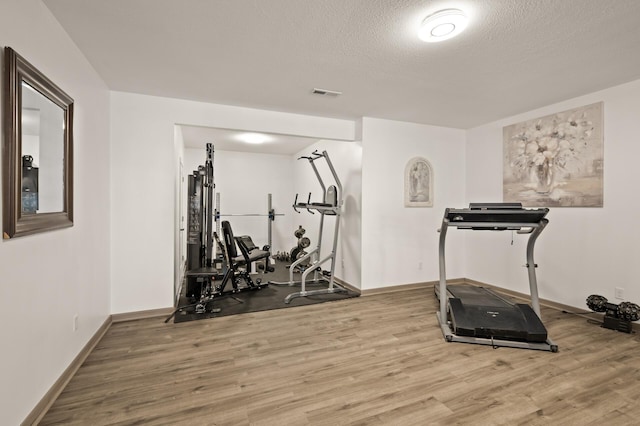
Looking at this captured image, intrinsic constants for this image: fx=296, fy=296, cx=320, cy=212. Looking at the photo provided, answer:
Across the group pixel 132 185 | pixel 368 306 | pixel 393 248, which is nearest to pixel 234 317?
pixel 368 306

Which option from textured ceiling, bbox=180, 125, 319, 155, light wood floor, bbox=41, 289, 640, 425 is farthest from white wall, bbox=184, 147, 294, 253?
light wood floor, bbox=41, 289, 640, 425

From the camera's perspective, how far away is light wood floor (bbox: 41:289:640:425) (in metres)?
1.80

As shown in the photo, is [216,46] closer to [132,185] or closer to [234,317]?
[132,185]

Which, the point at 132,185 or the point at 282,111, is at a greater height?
the point at 282,111

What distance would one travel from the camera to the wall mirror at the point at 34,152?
58.8 inches

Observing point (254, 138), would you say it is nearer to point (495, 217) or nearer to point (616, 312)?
point (495, 217)

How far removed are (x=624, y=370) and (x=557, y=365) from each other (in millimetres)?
464

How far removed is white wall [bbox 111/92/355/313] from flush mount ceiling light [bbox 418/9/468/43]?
8.96 ft

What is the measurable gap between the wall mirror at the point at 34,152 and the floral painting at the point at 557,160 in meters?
5.09

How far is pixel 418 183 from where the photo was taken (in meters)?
4.80

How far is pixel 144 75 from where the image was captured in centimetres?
295

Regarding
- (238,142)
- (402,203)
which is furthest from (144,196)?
(402,203)

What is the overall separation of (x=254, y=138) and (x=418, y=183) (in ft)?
10.6

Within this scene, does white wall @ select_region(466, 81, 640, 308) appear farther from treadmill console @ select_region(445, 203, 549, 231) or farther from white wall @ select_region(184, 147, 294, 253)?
white wall @ select_region(184, 147, 294, 253)
